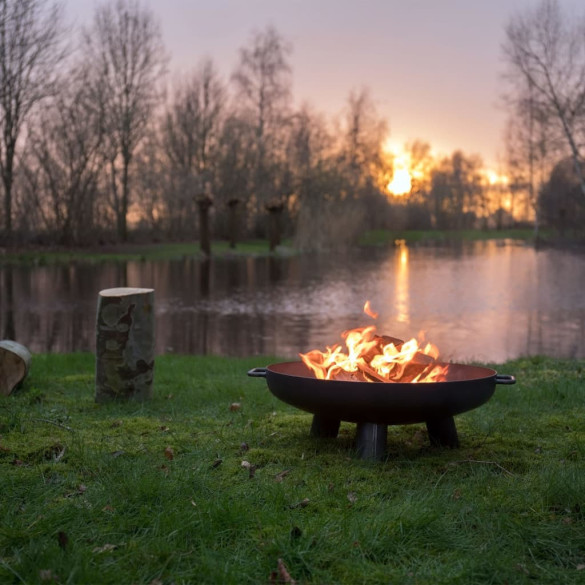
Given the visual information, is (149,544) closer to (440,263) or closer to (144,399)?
(144,399)

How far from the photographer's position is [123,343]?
579cm

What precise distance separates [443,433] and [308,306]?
10.8 m

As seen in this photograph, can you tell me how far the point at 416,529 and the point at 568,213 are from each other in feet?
171

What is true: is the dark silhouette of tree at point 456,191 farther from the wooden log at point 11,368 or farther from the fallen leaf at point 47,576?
the fallen leaf at point 47,576

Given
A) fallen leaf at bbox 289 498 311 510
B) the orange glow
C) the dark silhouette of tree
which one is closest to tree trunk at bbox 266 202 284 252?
the orange glow

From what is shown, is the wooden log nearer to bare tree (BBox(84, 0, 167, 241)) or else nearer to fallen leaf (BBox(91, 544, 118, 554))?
fallen leaf (BBox(91, 544, 118, 554))

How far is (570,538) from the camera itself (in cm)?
299

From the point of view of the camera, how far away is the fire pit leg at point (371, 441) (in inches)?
162

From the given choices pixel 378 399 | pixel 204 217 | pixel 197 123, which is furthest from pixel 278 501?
pixel 197 123

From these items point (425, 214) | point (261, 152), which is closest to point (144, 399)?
point (261, 152)

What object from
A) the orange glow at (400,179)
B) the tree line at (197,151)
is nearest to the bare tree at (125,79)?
the tree line at (197,151)

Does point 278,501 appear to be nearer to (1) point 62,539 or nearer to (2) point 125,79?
(1) point 62,539

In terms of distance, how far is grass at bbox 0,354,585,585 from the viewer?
2.71 m

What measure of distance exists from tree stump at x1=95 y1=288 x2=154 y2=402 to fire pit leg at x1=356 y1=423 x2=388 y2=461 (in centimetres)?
236
